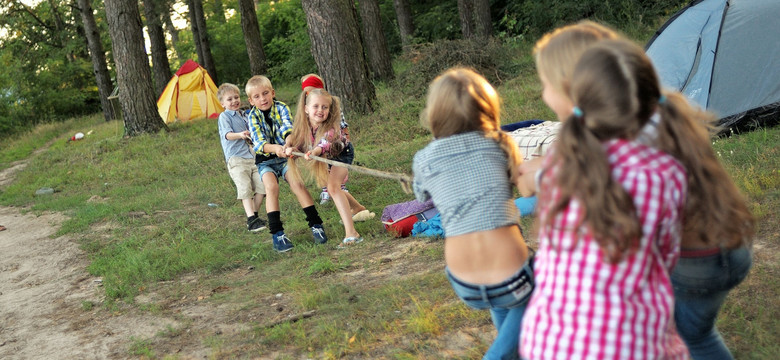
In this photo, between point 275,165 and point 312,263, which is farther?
point 275,165

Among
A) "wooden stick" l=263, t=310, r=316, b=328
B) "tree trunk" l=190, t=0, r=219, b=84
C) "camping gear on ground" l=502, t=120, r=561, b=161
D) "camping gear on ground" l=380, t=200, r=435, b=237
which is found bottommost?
"wooden stick" l=263, t=310, r=316, b=328

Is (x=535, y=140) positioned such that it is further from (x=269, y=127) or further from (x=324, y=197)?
(x=324, y=197)

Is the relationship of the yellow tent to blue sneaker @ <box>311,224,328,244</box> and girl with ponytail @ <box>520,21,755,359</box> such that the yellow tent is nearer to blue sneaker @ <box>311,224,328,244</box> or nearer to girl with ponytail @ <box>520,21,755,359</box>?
blue sneaker @ <box>311,224,328,244</box>

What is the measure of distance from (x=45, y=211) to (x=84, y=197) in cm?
68

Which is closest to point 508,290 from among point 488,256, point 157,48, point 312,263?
point 488,256

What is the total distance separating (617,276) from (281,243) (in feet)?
15.1

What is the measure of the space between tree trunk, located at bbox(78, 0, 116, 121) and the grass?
7999mm

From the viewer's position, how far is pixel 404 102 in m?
11.9

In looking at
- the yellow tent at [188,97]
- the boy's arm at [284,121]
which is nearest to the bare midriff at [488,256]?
the boy's arm at [284,121]

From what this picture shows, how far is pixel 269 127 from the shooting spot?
6.60 metres

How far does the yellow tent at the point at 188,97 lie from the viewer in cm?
1836

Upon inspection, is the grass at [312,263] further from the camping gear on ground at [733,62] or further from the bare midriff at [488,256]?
the bare midriff at [488,256]

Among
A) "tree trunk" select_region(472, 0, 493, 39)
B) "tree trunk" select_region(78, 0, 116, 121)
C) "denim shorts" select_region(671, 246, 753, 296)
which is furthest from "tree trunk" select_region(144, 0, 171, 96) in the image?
"denim shorts" select_region(671, 246, 753, 296)

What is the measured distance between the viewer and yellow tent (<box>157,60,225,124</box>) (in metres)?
18.4
